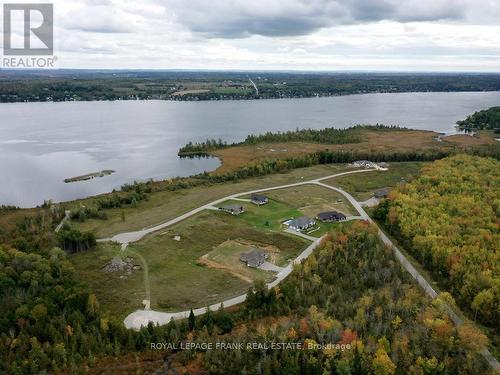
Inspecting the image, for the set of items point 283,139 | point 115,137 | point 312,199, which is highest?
point 283,139

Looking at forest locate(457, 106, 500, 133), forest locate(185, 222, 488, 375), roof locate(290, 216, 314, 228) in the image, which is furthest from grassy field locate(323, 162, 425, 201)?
forest locate(457, 106, 500, 133)

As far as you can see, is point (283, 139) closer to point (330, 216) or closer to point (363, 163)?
point (363, 163)

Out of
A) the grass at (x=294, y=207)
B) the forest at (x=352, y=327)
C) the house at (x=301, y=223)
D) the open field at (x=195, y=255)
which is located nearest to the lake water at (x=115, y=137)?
the grass at (x=294, y=207)

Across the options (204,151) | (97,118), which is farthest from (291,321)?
(97,118)

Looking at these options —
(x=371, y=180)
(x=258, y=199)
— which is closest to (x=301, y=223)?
(x=258, y=199)

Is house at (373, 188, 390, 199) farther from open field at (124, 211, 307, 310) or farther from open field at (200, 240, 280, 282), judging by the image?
open field at (200, 240, 280, 282)

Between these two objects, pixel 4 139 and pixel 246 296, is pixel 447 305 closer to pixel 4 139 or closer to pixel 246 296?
pixel 246 296
